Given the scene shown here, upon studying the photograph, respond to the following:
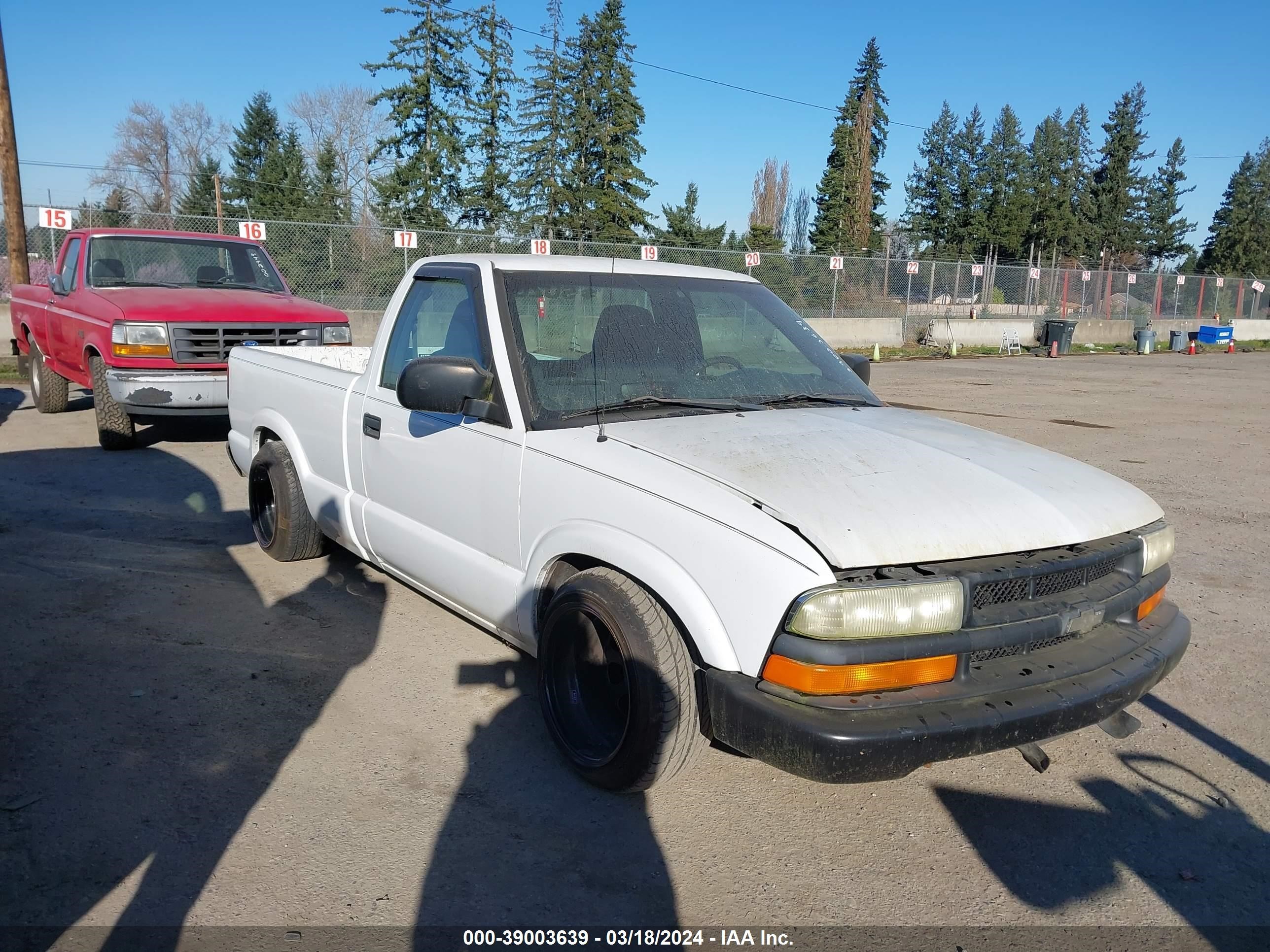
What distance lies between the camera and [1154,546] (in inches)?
131

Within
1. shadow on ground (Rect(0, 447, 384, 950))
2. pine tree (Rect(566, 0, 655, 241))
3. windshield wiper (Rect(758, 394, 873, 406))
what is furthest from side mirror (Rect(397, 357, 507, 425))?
pine tree (Rect(566, 0, 655, 241))

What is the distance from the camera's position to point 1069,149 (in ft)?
249

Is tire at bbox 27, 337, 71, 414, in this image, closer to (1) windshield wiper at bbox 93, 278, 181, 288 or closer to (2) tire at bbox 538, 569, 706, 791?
(1) windshield wiper at bbox 93, 278, 181, 288

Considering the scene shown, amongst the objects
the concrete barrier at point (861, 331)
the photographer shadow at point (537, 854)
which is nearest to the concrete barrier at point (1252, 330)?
the concrete barrier at point (861, 331)

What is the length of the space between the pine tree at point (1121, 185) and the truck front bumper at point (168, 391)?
7682 cm

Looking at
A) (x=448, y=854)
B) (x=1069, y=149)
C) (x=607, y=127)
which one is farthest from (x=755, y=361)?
(x=1069, y=149)

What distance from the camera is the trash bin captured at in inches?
1159

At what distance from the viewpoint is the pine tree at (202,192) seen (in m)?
46.1

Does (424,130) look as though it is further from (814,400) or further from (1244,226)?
(1244,226)

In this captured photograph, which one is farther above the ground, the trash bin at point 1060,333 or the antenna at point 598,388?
the antenna at point 598,388

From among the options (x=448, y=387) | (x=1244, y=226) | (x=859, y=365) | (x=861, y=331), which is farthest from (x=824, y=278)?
(x=1244, y=226)

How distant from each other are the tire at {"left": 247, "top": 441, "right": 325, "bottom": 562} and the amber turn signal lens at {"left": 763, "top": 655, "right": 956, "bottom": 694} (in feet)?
11.3

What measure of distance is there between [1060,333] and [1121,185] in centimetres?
5198

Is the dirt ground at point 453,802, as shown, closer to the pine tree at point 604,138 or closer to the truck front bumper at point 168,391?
the truck front bumper at point 168,391
